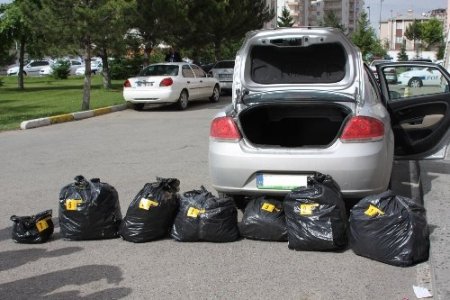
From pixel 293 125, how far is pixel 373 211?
6.90 ft

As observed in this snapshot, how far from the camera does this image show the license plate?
515cm

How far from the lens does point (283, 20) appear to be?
269ft

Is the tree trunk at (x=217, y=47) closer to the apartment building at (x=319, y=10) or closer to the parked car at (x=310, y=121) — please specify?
the parked car at (x=310, y=121)

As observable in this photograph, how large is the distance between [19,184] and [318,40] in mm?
4543

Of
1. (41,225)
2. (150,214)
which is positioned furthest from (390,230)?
(41,225)

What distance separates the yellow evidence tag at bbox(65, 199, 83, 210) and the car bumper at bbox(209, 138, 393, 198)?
131 cm

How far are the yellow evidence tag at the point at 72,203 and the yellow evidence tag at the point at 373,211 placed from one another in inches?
99.6

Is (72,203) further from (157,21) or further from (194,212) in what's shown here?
(157,21)

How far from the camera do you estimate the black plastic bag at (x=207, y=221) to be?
16.7ft

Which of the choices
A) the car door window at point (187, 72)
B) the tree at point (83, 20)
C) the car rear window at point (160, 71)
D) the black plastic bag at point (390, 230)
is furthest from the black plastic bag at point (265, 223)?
the car door window at point (187, 72)

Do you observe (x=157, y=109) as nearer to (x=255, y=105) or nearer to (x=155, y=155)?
(x=155, y=155)

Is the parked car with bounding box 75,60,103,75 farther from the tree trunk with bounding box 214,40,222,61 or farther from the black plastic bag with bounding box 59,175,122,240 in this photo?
the black plastic bag with bounding box 59,175,122,240

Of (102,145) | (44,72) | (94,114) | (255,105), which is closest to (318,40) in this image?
(255,105)

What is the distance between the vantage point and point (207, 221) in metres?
5.08
